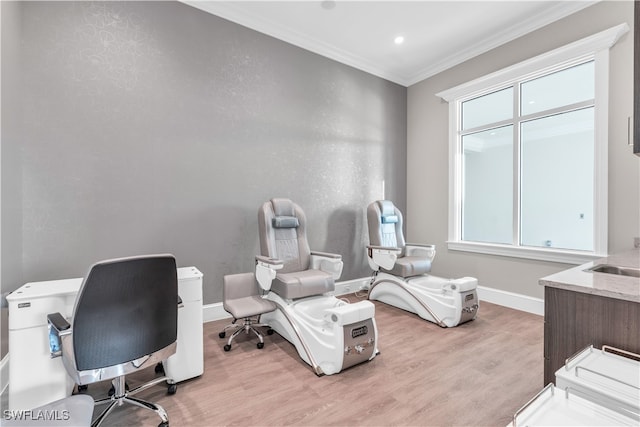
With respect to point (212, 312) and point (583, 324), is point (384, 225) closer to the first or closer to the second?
point (212, 312)

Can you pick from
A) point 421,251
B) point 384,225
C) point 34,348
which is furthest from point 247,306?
point 421,251

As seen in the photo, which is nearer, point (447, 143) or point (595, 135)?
point (595, 135)

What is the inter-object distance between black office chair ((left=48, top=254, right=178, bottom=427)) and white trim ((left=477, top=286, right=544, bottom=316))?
3703 mm

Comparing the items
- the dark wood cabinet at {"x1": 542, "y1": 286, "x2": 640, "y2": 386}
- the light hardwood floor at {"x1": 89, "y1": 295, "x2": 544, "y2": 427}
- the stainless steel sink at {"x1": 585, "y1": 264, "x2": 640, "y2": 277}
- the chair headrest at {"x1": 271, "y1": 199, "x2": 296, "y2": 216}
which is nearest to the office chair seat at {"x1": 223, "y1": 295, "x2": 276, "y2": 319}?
the light hardwood floor at {"x1": 89, "y1": 295, "x2": 544, "y2": 427}

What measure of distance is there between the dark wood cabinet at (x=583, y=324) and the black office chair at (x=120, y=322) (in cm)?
193

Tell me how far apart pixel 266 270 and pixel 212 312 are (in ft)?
3.17

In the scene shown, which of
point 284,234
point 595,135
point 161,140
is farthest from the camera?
point 284,234

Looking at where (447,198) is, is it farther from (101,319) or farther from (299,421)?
(101,319)

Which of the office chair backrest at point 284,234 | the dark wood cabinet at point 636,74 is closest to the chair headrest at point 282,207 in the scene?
the office chair backrest at point 284,234

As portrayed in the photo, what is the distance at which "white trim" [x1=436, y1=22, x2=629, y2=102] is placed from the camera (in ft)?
9.23

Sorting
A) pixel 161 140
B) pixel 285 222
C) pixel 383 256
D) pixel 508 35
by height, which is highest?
pixel 508 35

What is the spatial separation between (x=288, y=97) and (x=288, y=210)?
1.49m

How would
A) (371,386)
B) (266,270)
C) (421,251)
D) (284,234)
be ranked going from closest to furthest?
1. (371,386)
2. (266,270)
3. (284,234)
4. (421,251)

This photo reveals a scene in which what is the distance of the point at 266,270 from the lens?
264 centimetres
